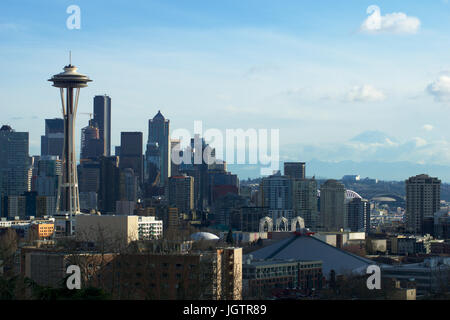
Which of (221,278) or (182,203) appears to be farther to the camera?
(182,203)

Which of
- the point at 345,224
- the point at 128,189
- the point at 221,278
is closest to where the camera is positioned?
the point at 221,278

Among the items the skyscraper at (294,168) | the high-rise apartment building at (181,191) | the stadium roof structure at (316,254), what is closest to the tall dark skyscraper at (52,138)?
the high-rise apartment building at (181,191)

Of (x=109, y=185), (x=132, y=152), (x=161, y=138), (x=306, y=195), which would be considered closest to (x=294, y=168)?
(x=306, y=195)

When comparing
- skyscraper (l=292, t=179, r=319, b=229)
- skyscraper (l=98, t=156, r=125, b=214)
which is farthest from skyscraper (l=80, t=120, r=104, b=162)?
skyscraper (l=292, t=179, r=319, b=229)

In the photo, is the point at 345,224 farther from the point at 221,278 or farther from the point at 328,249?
the point at 221,278

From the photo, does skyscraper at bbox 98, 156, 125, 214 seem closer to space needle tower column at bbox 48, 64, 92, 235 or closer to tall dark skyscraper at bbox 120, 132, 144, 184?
tall dark skyscraper at bbox 120, 132, 144, 184

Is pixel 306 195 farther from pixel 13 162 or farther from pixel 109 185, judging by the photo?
pixel 13 162
